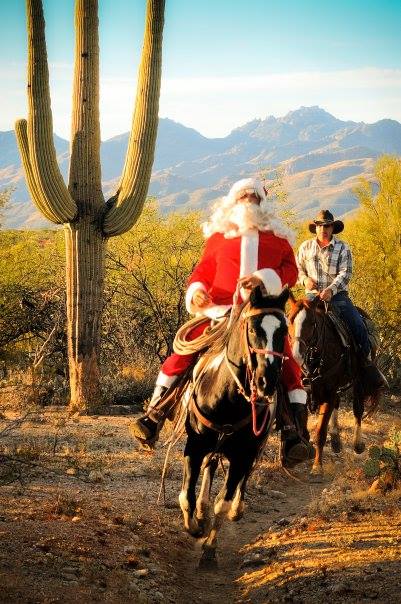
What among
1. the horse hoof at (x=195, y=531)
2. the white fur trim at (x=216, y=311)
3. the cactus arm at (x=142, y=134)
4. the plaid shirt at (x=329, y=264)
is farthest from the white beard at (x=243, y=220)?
the cactus arm at (x=142, y=134)

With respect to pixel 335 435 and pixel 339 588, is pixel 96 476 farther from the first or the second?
pixel 339 588

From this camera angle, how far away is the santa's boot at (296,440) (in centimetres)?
645

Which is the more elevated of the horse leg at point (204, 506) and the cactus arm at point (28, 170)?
the cactus arm at point (28, 170)

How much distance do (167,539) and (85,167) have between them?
8.51 metres

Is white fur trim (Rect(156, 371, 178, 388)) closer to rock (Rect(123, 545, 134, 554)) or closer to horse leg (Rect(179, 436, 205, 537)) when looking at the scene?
horse leg (Rect(179, 436, 205, 537))

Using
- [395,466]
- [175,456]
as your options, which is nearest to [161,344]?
[175,456]

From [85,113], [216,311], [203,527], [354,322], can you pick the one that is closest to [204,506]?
[203,527]

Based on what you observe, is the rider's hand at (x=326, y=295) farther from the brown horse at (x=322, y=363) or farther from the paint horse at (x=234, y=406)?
the paint horse at (x=234, y=406)

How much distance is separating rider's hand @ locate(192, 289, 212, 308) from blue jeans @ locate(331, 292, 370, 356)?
454 centimetres

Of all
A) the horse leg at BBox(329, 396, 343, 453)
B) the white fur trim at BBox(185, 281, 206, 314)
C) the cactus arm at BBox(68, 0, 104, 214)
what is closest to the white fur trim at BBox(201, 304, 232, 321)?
the white fur trim at BBox(185, 281, 206, 314)

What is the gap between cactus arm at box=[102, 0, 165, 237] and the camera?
13.9 meters

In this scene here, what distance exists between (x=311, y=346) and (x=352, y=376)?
1305 millimetres

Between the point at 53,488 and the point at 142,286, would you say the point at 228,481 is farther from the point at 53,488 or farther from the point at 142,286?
the point at 142,286

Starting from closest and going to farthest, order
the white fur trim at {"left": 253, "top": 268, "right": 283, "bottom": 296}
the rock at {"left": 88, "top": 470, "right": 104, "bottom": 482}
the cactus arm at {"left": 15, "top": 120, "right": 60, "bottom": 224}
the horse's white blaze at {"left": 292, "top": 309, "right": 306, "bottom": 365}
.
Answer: the white fur trim at {"left": 253, "top": 268, "right": 283, "bottom": 296} < the rock at {"left": 88, "top": 470, "right": 104, "bottom": 482} < the horse's white blaze at {"left": 292, "top": 309, "right": 306, "bottom": 365} < the cactus arm at {"left": 15, "top": 120, "right": 60, "bottom": 224}
